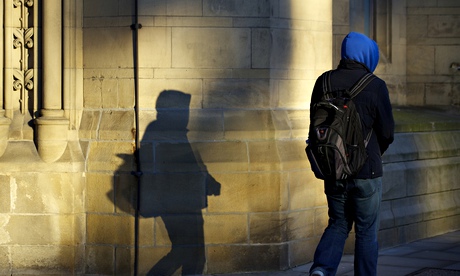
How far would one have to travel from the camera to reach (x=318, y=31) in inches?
365

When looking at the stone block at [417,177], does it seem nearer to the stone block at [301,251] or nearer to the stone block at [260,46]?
the stone block at [301,251]

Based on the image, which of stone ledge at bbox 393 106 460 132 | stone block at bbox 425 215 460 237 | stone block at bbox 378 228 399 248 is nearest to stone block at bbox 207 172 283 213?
stone block at bbox 378 228 399 248

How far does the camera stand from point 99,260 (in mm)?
8711

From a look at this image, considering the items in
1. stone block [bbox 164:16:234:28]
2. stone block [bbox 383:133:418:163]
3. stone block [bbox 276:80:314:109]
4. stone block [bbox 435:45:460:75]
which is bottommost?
stone block [bbox 383:133:418:163]

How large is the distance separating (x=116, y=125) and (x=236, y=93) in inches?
39.6

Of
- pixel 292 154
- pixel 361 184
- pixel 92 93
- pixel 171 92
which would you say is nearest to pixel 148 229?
pixel 171 92

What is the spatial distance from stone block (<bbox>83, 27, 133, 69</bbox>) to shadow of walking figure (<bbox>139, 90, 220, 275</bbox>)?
81cm

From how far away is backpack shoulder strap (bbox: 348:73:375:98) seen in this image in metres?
6.81

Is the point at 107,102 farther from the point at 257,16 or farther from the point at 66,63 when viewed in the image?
the point at 257,16

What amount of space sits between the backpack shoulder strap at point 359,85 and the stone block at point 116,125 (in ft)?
7.93

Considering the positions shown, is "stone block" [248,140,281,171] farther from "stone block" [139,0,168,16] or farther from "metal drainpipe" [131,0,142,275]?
"stone block" [139,0,168,16]

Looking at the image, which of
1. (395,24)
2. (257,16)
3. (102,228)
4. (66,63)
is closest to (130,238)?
(102,228)

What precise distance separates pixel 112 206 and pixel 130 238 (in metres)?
0.30

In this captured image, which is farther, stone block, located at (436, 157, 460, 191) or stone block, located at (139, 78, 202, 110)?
stone block, located at (436, 157, 460, 191)
